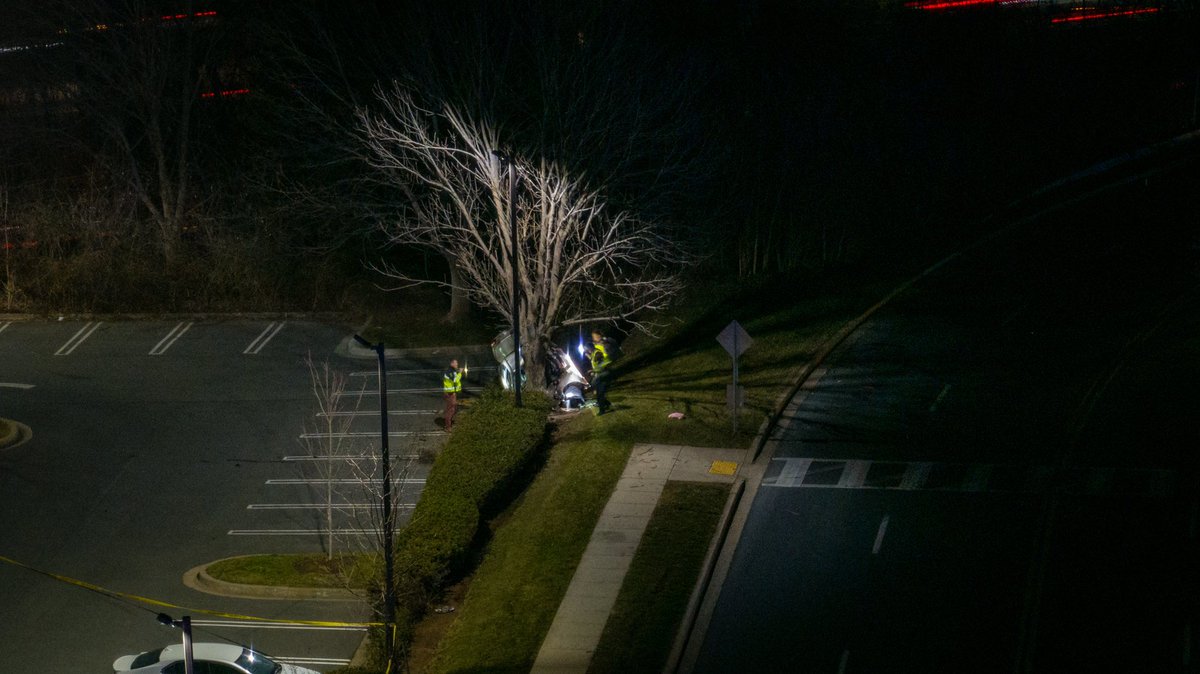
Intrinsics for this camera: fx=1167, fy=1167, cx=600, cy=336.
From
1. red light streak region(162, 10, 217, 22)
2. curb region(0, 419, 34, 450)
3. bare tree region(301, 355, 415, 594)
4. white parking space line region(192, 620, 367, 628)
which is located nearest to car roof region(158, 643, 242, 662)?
white parking space line region(192, 620, 367, 628)

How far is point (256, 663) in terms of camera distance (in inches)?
672

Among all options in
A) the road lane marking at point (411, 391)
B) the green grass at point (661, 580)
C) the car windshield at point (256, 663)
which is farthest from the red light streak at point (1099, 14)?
the car windshield at point (256, 663)

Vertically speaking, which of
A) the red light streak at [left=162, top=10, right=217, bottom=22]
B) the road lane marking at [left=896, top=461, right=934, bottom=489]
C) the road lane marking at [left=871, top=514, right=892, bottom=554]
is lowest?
the road lane marking at [left=871, top=514, right=892, bottom=554]

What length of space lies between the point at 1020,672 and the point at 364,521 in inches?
495

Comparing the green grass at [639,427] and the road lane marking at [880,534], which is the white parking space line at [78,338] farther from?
the road lane marking at [880,534]

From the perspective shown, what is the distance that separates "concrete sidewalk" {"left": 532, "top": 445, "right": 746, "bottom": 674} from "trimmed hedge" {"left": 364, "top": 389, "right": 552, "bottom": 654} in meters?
2.18

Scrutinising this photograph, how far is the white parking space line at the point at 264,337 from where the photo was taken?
35094mm

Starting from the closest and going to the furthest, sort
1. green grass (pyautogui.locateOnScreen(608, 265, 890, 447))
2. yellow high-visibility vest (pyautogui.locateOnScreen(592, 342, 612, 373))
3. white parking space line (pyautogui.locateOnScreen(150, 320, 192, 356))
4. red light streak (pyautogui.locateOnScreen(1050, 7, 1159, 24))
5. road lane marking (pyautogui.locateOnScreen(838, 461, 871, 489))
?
1. road lane marking (pyautogui.locateOnScreen(838, 461, 871, 489))
2. green grass (pyautogui.locateOnScreen(608, 265, 890, 447))
3. yellow high-visibility vest (pyautogui.locateOnScreen(592, 342, 612, 373))
4. white parking space line (pyautogui.locateOnScreen(150, 320, 192, 356))
5. red light streak (pyautogui.locateOnScreen(1050, 7, 1159, 24))

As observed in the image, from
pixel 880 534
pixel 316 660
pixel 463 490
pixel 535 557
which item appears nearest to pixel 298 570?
pixel 316 660

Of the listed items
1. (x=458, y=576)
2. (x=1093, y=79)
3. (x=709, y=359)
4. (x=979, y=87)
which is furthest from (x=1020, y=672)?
(x=1093, y=79)

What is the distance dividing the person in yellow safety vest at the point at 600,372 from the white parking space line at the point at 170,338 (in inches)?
576

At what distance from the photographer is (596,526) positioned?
72.9 ft

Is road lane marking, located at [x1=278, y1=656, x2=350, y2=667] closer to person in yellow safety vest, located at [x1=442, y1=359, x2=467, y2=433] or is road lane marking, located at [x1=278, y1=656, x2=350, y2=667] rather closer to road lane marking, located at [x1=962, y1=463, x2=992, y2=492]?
person in yellow safety vest, located at [x1=442, y1=359, x2=467, y2=433]

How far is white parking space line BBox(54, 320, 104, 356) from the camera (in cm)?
3547
